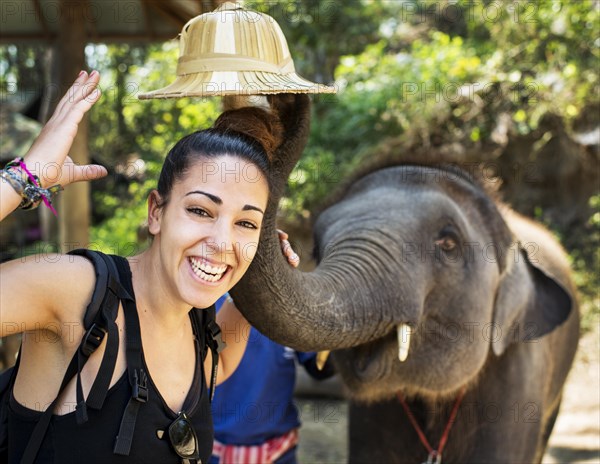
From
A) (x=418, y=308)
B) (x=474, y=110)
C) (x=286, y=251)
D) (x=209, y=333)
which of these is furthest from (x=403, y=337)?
(x=474, y=110)

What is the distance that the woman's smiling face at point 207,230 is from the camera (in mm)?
2205

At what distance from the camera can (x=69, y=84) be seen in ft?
17.5

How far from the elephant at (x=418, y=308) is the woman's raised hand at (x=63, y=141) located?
0.63 meters

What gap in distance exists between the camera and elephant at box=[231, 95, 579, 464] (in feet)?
8.85

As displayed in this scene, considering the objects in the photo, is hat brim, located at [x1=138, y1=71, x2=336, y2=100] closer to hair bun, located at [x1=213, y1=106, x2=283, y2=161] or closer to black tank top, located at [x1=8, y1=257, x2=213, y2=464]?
hair bun, located at [x1=213, y1=106, x2=283, y2=161]

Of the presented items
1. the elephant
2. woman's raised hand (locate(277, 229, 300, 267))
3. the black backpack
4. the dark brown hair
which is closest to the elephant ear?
the elephant

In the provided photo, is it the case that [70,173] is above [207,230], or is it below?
above

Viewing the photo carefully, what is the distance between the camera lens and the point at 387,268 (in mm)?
3234

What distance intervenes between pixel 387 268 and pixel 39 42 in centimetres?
357

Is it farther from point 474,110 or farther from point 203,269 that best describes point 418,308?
Result: point 474,110

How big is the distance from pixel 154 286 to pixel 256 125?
588 millimetres

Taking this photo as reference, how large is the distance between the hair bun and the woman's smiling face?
13 cm

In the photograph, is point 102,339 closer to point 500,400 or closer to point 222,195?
point 222,195

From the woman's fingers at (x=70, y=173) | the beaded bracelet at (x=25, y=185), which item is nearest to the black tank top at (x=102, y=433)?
the woman's fingers at (x=70, y=173)
